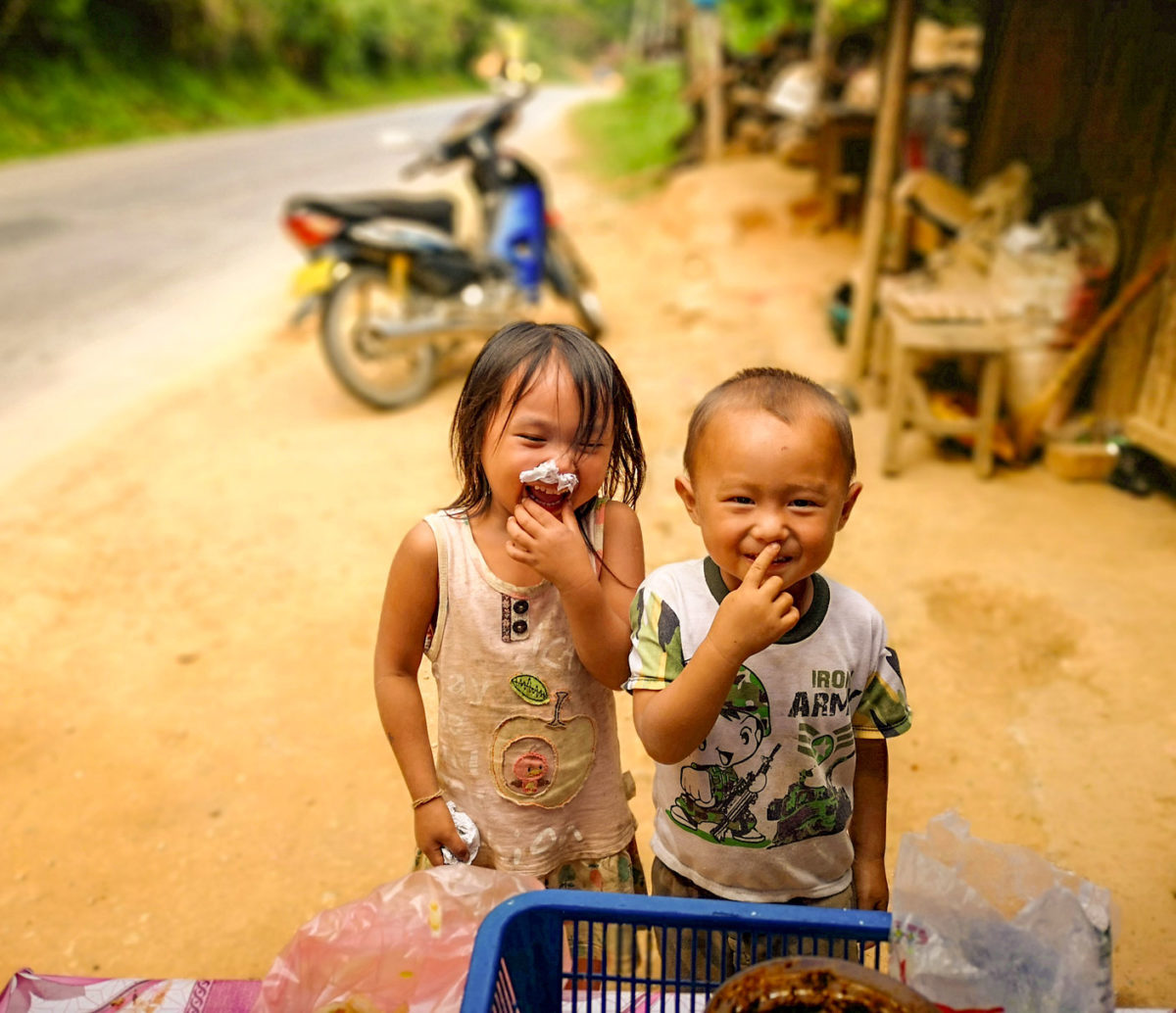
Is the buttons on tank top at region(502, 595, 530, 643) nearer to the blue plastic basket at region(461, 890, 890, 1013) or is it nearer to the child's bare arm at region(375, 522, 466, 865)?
the child's bare arm at region(375, 522, 466, 865)

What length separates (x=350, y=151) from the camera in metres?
16.4

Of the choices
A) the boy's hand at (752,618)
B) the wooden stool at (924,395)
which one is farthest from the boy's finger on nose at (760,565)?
the wooden stool at (924,395)

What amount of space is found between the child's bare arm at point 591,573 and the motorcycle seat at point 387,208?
447 cm

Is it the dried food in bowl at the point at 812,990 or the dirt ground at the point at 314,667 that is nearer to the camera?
the dried food in bowl at the point at 812,990

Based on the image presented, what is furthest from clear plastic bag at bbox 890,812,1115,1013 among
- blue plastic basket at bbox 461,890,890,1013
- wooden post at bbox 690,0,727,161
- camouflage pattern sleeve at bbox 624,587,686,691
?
wooden post at bbox 690,0,727,161

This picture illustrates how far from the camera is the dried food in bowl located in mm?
918

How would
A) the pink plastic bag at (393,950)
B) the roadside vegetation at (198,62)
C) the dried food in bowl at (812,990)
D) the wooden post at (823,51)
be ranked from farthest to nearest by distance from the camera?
the roadside vegetation at (198,62) → the wooden post at (823,51) → the pink plastic bag at (393,950) → the dried food in bowl at (812,990)

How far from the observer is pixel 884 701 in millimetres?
1323

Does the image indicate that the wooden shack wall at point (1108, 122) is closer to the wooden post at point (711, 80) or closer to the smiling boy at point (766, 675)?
the smiling boy at point (766, 675)

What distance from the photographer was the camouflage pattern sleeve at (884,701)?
1.32 metres

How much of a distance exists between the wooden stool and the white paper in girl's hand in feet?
11.3

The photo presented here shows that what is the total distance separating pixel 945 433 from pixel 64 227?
8977 millimetres

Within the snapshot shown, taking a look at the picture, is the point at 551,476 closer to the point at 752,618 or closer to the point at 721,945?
the point at 752,618

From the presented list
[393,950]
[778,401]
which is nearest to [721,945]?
[393,950]
